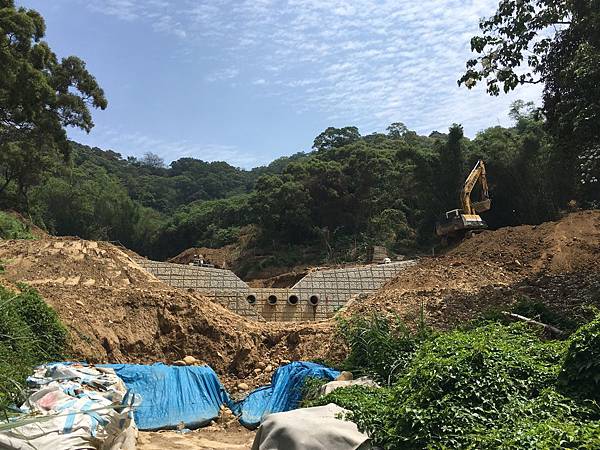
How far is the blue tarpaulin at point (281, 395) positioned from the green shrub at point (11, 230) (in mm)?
12836

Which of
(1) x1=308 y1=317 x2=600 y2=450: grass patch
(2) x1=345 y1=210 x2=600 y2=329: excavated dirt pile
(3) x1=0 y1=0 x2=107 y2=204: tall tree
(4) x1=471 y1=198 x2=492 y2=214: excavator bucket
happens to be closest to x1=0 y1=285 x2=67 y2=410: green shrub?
(1) x1=308 y1=317 x2=600 y2=450: grass patch

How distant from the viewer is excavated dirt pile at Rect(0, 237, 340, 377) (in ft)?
30.7

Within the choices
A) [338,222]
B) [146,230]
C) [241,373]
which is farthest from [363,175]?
[241,373]

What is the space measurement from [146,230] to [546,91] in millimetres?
30146

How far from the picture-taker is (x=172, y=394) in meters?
7.28

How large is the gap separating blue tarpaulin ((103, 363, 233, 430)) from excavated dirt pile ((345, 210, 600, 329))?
3119 millimetres

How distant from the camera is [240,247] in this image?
3192 centimetres

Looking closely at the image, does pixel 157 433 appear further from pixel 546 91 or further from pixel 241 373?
pixel 546 91

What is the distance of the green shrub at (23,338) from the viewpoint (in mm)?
4820

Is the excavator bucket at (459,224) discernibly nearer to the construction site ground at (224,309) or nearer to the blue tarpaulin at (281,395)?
the construction site ground at (224,309)

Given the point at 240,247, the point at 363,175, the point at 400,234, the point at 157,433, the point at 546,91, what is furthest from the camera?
the point at 240,247

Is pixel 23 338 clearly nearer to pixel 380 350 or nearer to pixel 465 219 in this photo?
pixel 380 350

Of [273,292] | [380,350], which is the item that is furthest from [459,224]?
[380,350]

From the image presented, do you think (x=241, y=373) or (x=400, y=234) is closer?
(x=241, y=373)
